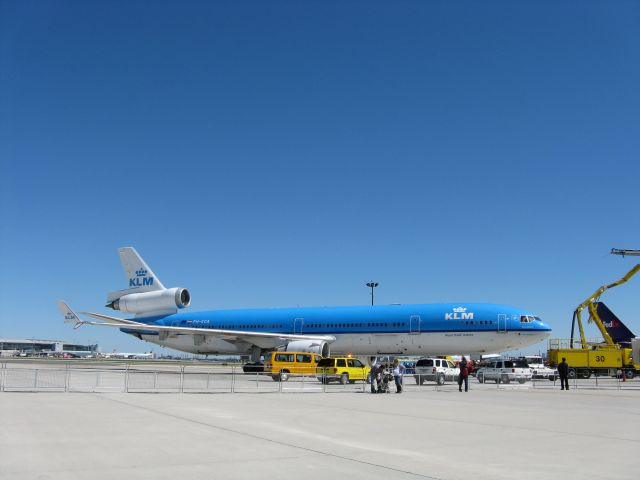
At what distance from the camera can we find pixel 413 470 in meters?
8.27

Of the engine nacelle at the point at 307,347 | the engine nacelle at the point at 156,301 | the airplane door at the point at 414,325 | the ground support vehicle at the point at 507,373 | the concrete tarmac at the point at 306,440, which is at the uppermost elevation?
the engine nacelle at the point at 156,301

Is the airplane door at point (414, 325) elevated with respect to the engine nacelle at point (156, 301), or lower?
lower

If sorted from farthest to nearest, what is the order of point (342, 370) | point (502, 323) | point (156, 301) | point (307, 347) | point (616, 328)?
point (616, 328)
point (156, 301)
point (307, 347)
point (502, 323)
point (342, 370)

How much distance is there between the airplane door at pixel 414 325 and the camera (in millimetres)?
40219

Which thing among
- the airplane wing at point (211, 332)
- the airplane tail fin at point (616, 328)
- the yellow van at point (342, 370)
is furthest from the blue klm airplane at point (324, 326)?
the airplane tail fin at point (616, 328)

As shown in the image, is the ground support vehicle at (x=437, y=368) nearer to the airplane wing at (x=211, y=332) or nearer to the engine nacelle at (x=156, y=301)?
the airplane wing at (x=211, y=332)

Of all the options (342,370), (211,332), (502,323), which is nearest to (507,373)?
(502,323)

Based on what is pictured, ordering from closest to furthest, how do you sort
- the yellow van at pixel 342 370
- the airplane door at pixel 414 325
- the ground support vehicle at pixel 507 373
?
1. the yellow van at pixel 342 370
2. the ground support vehicle at pixel 507 373
3. the airplane door at pixel 414 325

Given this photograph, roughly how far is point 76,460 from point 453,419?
30.9 ft

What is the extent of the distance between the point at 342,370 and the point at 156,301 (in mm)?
27663

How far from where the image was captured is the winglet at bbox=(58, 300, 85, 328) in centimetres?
4653

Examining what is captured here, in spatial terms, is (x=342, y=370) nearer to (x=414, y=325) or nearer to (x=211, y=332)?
(x=414, y=325)

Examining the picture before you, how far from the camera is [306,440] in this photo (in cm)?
1099

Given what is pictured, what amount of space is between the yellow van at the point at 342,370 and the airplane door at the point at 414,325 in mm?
8645
